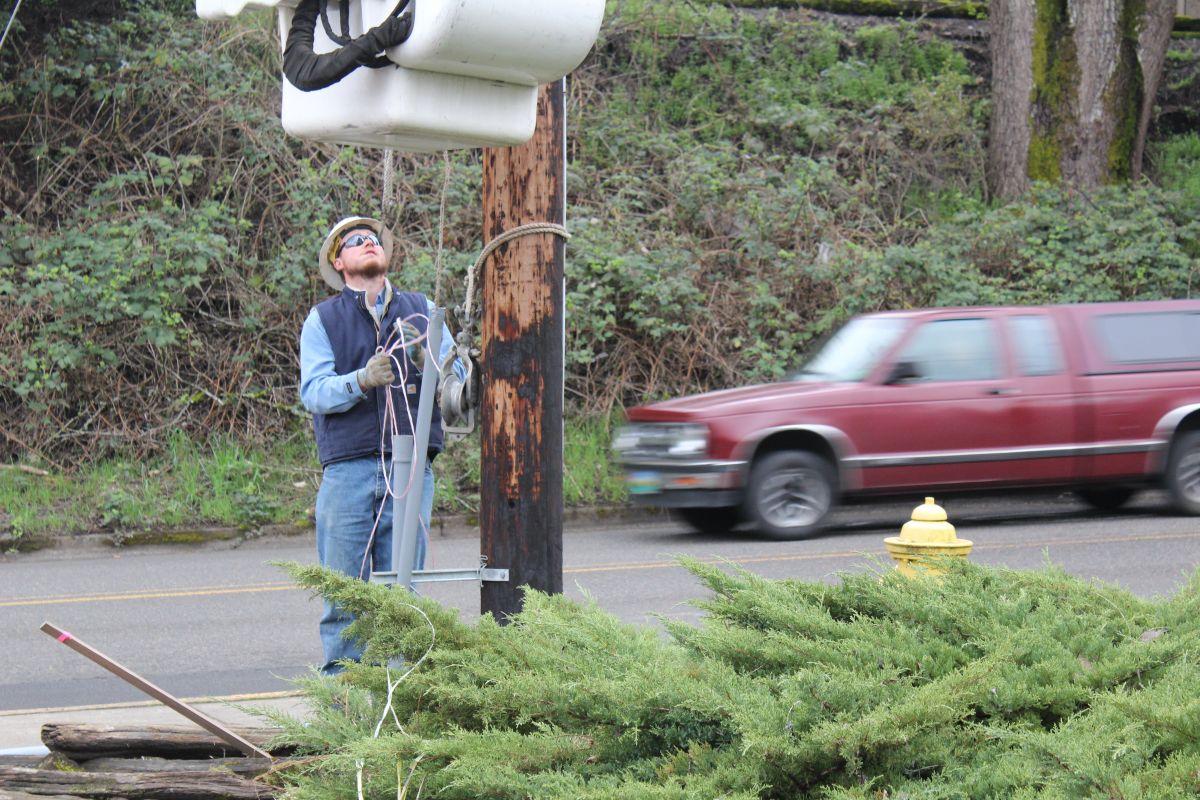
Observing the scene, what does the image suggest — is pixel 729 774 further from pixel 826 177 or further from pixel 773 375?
pixel 826 177

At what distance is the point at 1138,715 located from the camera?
2.56 meters

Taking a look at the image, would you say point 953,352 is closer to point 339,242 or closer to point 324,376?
point 339,242

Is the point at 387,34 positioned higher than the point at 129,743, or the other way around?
the point at 387,34

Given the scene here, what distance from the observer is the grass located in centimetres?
1320

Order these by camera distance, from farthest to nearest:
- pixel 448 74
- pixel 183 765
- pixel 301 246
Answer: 1. pixel 301 246
2. pixel 448 74
3. pixel 183 765

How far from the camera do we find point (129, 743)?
387 centimetres

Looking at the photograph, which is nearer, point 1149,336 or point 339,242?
point 339,242

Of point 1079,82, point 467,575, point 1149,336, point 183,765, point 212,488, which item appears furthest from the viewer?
point 1079,82

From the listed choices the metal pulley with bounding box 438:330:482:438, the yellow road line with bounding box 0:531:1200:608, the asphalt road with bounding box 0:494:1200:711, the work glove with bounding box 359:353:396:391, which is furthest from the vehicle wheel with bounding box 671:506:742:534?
the metal pulley with bounding box 438:330:482:438

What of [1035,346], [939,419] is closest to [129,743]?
[939,419]

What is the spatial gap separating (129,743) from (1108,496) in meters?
11.5

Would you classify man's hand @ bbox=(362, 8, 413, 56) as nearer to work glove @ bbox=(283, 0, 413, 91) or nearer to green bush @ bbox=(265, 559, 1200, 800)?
work glove @ bbox=(283, 0, 413, 91)

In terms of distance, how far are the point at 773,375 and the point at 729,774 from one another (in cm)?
1346

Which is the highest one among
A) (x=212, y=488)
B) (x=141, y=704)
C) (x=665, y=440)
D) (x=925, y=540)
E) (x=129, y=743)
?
(x=665, y=440)
